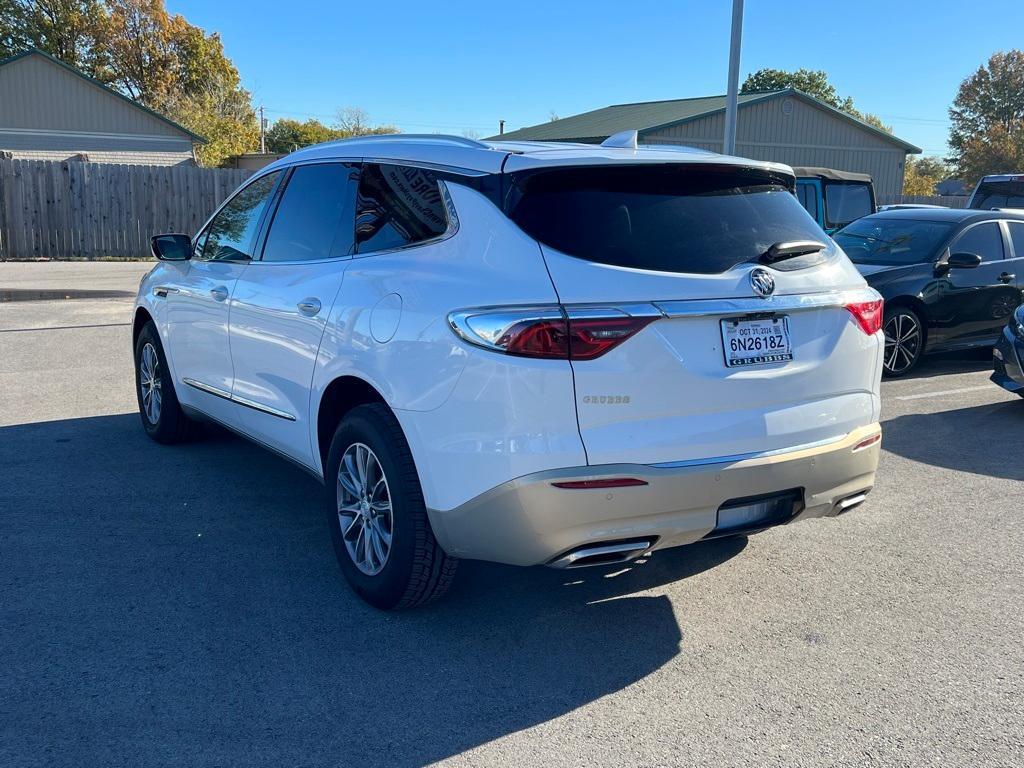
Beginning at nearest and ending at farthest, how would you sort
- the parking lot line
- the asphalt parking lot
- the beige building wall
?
the asphalt parking lot < the parking lot line < the beige building wall

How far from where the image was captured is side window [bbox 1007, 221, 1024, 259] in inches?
409

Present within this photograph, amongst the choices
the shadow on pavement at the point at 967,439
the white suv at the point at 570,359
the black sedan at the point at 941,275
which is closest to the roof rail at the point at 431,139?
the white suv at the point at 570,359

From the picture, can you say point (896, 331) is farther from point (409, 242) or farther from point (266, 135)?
point (266, 135)

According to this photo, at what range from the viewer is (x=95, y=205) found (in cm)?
2170

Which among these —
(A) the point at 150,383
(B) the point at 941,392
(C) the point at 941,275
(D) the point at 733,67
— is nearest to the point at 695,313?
(A) the point at 150,383

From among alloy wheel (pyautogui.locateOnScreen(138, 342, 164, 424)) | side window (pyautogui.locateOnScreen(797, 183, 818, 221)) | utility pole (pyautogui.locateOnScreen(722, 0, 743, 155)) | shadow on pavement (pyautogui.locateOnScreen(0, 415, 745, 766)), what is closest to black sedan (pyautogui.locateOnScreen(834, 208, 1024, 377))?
utility pole (pyautogui.locateOnScreen(722, 0, 743, 155))

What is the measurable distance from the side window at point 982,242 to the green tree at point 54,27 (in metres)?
48.0

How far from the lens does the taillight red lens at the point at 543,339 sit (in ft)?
10.6

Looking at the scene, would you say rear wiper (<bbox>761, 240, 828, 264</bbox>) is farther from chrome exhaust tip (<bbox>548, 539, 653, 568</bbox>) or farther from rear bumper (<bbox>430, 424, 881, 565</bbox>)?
chrome exhaust tip (<bbox>548, 539, 653, 568</bbox>)

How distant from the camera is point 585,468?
325cm

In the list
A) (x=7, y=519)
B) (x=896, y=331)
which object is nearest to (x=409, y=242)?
(x=7, y=519)

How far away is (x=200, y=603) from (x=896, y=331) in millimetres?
7703

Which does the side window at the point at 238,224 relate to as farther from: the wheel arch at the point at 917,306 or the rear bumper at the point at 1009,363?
the wheel arch at the point at 917,306

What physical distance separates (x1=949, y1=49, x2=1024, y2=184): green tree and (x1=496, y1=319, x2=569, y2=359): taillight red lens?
68209 mm
